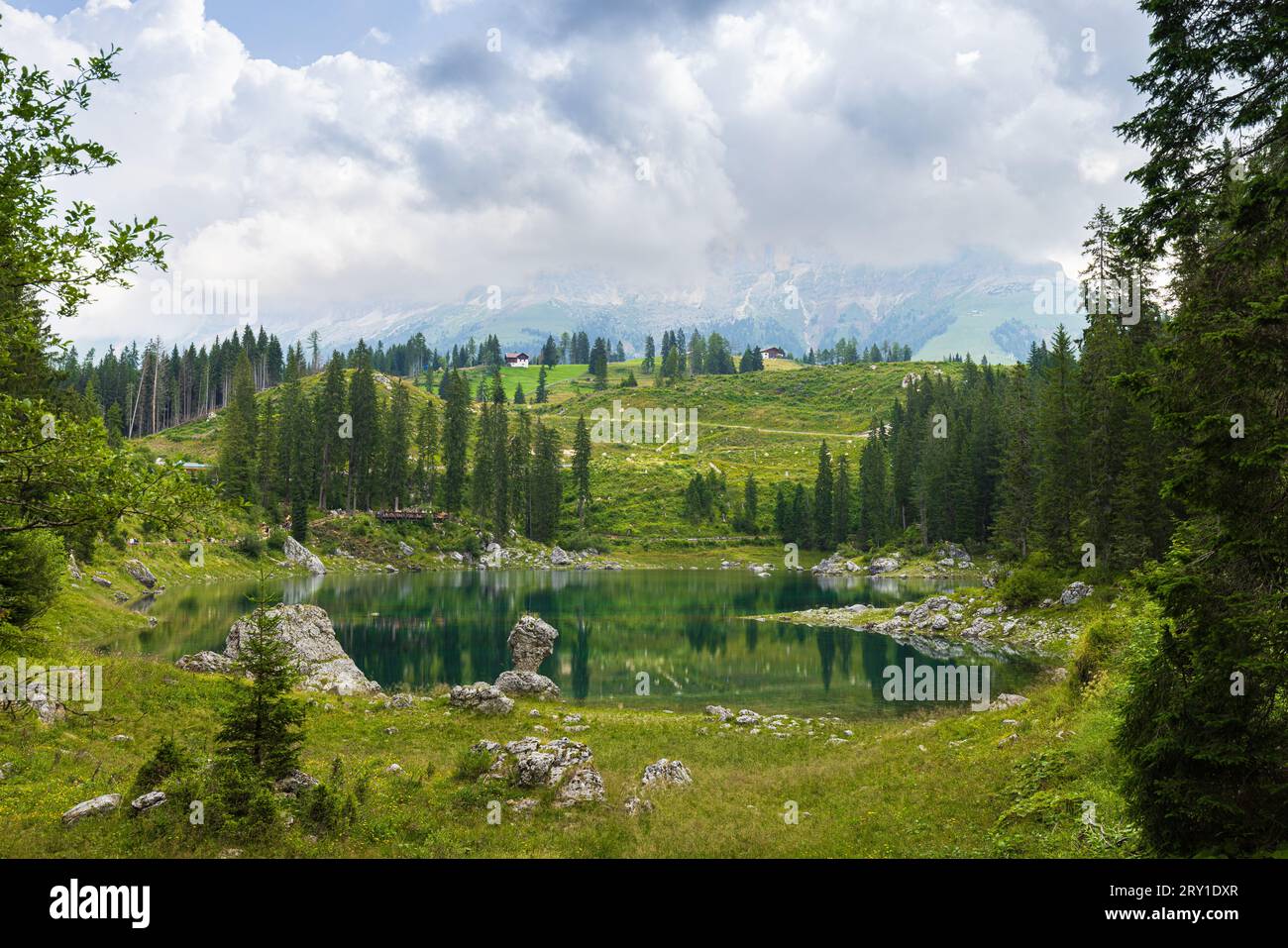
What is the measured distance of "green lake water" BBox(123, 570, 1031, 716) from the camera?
37438 millimetres

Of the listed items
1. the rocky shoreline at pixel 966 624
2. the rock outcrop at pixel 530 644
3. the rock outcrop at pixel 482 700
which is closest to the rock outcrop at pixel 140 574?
the rock outcrop at pixel 530 644

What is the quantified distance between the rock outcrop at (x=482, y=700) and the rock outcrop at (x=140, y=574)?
160 ft

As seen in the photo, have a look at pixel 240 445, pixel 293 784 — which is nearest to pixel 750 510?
pixel 240 445

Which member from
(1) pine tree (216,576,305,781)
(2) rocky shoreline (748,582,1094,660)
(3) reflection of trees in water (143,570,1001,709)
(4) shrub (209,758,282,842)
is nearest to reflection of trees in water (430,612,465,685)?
(3) reflection of trees in water (143,570,1001,709)

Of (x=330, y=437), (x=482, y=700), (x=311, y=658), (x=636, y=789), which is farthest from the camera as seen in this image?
(x=330, y=437)

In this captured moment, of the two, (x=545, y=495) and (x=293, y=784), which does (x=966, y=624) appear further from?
(x=545, y=495)

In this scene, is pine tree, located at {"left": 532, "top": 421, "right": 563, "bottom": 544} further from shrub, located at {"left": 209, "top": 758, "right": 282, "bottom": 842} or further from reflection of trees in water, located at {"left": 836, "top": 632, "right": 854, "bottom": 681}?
shrub, located at {"left": 209, "top": 758, "right": 282, "bottom": 842}

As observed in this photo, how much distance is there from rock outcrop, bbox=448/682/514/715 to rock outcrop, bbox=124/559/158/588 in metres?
48.6

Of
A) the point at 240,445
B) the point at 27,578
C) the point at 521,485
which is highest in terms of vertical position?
the point at 240,445

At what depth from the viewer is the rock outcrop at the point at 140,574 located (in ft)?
205

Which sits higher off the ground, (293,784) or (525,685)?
(293,784)

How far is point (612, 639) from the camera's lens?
53188 millimetres

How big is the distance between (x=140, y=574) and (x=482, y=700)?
51.2 metres

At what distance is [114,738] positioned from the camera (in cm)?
2092
